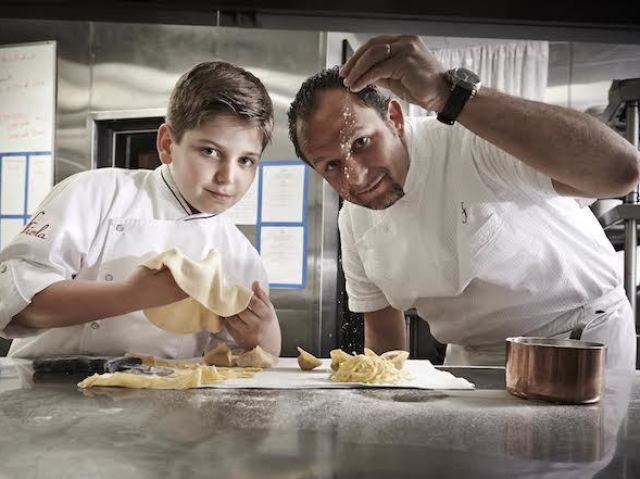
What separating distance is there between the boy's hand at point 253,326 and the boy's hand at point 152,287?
0.39 feet

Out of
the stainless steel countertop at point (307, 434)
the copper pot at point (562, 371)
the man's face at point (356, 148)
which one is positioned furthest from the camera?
the man's face at point (356, 148)

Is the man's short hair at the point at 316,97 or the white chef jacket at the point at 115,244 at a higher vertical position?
the man's short hair at the point at 316,97

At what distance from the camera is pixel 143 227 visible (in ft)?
3.26

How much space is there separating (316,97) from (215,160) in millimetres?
229

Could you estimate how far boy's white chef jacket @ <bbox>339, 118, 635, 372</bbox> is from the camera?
3.38 feet

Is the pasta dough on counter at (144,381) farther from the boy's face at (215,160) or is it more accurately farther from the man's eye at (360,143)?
the man's eye at (360,143)

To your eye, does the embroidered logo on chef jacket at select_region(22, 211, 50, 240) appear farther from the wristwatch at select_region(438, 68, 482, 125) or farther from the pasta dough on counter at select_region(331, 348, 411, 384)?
the wristwatch at select_region(438, 68, 482, 125)

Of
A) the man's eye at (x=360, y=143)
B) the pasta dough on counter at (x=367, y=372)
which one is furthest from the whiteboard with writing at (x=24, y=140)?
the pasta dough on counter at (x=367, y=372)

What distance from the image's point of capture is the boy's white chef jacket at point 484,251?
40.6 inches

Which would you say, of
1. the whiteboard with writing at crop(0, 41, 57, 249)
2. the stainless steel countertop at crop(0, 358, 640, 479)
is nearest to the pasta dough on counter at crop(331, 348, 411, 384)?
the stainless steel countertop at crop(0, 358, 640, 479)

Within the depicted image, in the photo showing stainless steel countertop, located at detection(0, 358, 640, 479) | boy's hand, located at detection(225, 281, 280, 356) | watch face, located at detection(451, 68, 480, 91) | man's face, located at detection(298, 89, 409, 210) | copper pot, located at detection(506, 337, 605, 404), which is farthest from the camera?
man's face, located at detection(298, 89, 409, 210)

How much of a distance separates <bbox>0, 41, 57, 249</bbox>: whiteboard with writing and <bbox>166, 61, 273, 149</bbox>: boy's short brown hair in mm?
272

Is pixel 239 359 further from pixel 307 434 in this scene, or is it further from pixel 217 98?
pixel 217 98

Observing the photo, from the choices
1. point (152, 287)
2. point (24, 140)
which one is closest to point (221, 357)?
point (152, 287)
